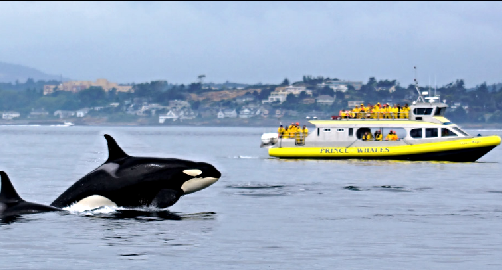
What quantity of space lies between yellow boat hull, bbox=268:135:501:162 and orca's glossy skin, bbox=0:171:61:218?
1436 inches

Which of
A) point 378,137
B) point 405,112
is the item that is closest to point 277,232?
point 378,137

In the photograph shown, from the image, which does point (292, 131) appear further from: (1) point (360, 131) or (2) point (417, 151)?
(2) point (417, 151)

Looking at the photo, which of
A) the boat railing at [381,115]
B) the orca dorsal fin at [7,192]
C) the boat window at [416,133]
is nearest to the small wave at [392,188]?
the orca dorsal fin at [7,192]

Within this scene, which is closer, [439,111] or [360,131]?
[360,131]

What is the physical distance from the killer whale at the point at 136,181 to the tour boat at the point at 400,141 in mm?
34673

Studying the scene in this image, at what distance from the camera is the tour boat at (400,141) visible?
190 feet

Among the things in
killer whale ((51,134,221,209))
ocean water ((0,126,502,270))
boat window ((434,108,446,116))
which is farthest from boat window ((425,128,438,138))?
killer whale ((51,134,221,209))

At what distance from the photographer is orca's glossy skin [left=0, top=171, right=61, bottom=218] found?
2388 cm

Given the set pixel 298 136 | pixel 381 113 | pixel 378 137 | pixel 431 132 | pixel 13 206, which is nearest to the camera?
pixel 13 206

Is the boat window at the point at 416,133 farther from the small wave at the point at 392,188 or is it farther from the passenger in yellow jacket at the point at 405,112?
the small wave at the point at 392,188

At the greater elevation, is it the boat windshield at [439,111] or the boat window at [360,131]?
the boat windshield at [439,111]

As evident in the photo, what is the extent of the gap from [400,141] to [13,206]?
38.5m

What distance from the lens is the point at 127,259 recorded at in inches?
770

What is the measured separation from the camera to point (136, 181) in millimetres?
24750
